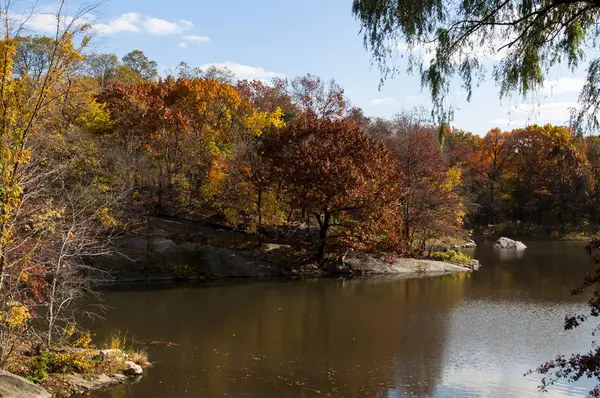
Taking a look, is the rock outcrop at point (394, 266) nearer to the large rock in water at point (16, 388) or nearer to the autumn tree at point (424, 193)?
the autumn tree at point (424, 193)

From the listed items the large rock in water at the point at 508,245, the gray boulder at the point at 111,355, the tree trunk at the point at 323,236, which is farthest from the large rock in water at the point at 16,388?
the large rock in water at the point at 508,245

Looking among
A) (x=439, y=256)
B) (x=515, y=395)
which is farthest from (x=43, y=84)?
(x=439, y=256)

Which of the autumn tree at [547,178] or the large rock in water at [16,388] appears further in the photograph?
the autumn tree at [547,178]

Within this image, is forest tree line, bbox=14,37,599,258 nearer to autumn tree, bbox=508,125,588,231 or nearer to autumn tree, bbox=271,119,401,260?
autumn tree, bbox=271,119,401,260

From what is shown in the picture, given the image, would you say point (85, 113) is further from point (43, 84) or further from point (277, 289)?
point (43, 84)

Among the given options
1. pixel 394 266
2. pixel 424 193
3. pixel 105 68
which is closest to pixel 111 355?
pixel 394 266

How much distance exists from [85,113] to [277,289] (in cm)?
1269

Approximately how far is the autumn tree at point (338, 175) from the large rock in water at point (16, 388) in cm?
1579

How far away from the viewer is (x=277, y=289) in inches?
798

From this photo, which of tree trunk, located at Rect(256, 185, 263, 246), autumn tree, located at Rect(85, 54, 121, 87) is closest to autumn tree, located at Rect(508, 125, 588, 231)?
tree trunk, located at Rect(256, 185, 263, 246)

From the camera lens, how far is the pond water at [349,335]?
9.93 metres

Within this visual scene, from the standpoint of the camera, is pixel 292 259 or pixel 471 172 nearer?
pixel 292 259

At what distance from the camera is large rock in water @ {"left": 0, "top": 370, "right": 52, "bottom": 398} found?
749cm

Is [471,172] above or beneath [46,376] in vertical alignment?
above
